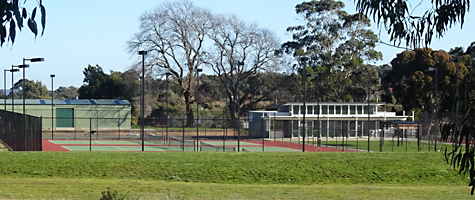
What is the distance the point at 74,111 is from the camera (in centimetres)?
6988

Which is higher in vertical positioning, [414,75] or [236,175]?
[414,75]

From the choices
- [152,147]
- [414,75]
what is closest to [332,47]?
[414,75]

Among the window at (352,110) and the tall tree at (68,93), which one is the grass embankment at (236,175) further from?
the tall tree at (68,93)

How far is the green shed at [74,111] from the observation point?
67.2 metres

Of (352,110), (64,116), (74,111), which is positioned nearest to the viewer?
(64,116)

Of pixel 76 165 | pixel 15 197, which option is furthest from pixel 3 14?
pixel 76 165

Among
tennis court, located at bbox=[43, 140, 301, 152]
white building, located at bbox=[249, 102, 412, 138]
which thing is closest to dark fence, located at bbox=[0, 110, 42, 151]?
tennis court, located at bbox=[43, 140, 301, 152]

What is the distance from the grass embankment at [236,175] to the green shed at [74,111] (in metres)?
42.3

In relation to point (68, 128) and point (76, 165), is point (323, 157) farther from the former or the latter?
point (68, 128)

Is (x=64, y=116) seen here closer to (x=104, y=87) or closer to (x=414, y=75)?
(x=104, y=87)

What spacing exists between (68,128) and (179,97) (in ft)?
101

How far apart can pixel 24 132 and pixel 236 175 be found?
14704mm

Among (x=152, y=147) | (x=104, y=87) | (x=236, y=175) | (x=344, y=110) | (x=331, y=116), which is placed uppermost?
(x=104, y=87)

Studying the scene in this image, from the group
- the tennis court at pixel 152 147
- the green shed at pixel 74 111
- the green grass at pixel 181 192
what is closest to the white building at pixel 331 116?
the green shed at pixel 74 111
